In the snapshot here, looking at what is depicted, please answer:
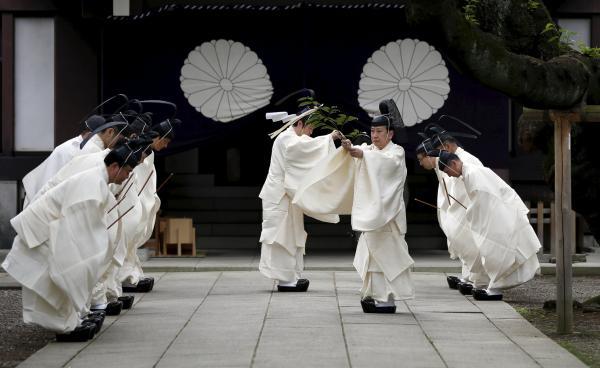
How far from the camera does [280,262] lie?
13.5m

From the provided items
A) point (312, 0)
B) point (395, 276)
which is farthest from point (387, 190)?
point (312, 0)

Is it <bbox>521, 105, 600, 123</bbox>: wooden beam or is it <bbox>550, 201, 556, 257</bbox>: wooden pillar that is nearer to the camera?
<bbox>521, 105, 600, 123</bbox>: wooden beam

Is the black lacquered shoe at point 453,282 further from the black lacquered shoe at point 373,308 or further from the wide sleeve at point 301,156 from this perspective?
the black lacquered shoe at point 373,308

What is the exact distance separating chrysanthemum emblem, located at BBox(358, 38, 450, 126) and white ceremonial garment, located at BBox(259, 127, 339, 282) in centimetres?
415

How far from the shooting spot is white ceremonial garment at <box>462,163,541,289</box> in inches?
494

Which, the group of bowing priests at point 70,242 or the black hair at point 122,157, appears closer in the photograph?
the group of bowing priests at point 70,242

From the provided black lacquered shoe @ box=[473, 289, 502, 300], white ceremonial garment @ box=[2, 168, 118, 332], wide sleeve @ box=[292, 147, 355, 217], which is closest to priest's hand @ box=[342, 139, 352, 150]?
wide sleeve @ box=[292, 147, 355, 217]

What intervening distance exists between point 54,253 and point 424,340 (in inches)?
120

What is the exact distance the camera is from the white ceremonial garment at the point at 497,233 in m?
12.5

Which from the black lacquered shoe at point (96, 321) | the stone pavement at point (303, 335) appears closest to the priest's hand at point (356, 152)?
the stone pavement at point (303, 335)

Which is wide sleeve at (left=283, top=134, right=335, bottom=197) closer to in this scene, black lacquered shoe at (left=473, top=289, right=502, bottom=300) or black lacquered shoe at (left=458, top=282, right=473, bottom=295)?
black lacquered shoe at (left=458, top=282, right=473, bottom=295)

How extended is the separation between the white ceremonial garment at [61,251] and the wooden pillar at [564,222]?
391 cm

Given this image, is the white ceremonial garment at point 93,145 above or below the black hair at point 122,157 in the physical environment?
above

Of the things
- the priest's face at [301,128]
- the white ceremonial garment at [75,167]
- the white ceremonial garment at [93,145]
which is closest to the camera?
the white ceremonial garment at [75,167]
